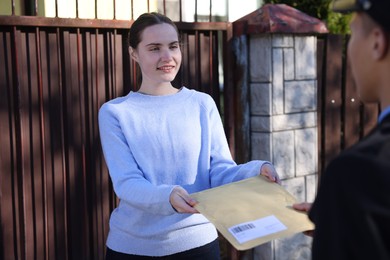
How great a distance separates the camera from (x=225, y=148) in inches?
105

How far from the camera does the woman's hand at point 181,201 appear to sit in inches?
85.2

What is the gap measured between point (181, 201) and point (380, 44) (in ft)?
3.72

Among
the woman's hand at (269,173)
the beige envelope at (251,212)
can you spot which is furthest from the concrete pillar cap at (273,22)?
the beige envelope at (251,212)

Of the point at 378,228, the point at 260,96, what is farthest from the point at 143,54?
the point at 260,96

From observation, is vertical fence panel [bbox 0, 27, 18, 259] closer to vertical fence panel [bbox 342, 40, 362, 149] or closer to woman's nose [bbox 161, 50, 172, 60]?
woman's nose [bbox 161, 50, 172, 60]

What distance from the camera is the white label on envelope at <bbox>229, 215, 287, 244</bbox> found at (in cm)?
189

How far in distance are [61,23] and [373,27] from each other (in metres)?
2.70

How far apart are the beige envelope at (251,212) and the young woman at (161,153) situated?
0.19 meters

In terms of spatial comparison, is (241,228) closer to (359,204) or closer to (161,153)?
(161,153)

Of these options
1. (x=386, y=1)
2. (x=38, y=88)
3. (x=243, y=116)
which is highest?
(x=386, y=1)

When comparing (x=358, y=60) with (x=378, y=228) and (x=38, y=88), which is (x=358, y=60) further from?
(x=38, y=88)

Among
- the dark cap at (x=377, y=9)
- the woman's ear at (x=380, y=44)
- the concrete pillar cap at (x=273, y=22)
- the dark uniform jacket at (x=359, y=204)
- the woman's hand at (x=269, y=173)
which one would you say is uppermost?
the concrete pillar cap at (x=273, y=22)

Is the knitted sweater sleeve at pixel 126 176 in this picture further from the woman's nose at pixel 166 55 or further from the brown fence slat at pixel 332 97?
the brown fence slat at pixel 332 97

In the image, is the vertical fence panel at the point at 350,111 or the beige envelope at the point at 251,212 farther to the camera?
the vertical fence panel at the point at 350,111
